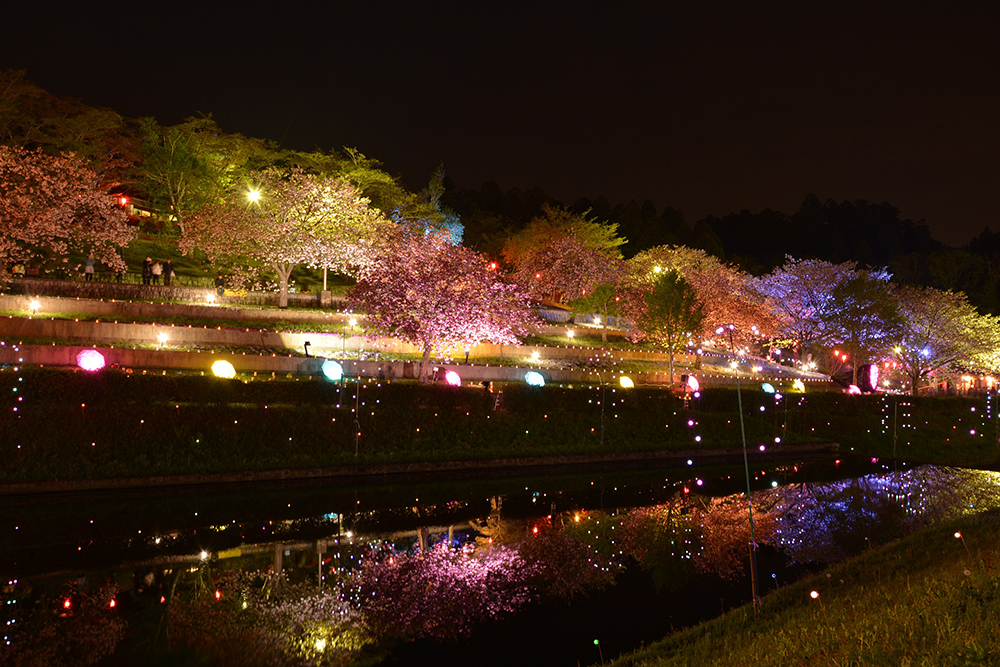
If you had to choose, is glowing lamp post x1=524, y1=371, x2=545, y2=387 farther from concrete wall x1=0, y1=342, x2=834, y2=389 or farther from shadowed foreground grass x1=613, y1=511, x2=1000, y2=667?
shadowed foreground grass x1=613, y1=511, x2=1000, y2=667

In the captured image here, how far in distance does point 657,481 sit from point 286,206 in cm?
2683

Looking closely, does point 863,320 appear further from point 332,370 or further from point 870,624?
point 870,624

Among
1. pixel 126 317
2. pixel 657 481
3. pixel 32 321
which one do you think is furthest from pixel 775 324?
pixel 32 321

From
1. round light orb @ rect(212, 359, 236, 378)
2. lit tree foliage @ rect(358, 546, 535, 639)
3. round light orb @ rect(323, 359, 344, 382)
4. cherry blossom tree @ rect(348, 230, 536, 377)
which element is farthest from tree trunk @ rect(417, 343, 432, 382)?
lit tree foliage @ rect(358, 546, 535, 639)

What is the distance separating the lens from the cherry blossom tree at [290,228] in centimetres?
3672

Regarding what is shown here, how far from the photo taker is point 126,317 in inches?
1147

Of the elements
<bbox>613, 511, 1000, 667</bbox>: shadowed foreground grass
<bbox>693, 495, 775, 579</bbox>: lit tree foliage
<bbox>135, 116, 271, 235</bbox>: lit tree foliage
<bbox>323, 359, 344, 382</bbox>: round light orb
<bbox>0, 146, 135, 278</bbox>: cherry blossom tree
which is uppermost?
<bbox>135, 116, 271, 235</bbox>: lit tree foliage

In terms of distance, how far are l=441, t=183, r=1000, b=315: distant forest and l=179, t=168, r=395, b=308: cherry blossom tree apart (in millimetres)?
29762

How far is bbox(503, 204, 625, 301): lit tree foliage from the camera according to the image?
5288 cm

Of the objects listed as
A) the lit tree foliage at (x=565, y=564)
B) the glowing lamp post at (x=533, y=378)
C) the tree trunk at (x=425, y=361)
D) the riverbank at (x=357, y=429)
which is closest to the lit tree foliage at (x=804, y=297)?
the riverbank at (x=357, y=429)

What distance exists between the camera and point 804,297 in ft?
174

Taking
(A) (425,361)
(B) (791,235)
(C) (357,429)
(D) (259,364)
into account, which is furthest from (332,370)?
(B) (791,235)

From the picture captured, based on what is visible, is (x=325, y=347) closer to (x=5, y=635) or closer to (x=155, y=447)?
(x=155, y=447)

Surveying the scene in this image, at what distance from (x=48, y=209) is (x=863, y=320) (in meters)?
51.0
